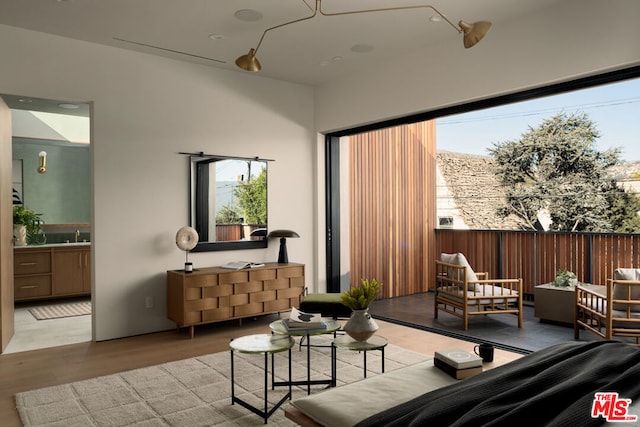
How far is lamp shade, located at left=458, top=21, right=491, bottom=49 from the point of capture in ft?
9.75

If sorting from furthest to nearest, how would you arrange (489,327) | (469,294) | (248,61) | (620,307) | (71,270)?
(71,270)
(469,294)
(489,327)
(620,307)
(248,61)

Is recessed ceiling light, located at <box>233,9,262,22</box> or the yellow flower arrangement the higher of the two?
recessed ceiling light, located at <box>233,9,262,22</box>

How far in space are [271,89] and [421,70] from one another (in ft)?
6.55

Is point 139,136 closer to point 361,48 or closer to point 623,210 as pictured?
point 361,48

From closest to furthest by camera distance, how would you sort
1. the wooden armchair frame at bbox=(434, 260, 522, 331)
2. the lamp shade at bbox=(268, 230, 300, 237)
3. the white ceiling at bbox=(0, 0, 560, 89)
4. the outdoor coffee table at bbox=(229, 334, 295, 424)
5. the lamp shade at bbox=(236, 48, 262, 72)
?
the outdoor coffee table at bbox=(229, 334, 295, 424), the lamp shade at bbox=(236, 48, 262, 72), the white ceiling at bbox=(0, 0, 560, 89), the wooden armchair frame at bbox=(434, 260, 522, 331), the lamp shade at bbox=(268, 230, 300, 237)

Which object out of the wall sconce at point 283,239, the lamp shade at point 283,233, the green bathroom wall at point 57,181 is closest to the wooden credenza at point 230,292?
Result: the wall sconce at point 283,239

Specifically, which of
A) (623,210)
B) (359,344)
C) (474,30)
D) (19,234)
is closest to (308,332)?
(359,344)

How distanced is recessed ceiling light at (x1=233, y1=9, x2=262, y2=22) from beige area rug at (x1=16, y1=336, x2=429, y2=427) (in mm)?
2977

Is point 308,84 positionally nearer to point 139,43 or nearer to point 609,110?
point 139,43

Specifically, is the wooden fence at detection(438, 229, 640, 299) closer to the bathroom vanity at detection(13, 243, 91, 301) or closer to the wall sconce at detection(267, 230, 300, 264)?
the wall sconce at detection(267, 230, 300, 264)

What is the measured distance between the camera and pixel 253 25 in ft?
14.0

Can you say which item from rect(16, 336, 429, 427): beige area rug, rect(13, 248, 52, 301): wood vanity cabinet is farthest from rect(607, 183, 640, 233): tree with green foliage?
rect(13, 248, 52, 301): wood vanity cabinet

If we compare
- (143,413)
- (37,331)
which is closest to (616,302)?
(143,413)

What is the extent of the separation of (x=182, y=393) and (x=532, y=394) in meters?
2.34
